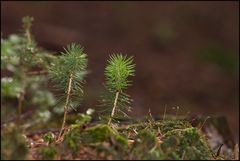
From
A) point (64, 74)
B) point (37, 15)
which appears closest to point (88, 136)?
point (64, 74)

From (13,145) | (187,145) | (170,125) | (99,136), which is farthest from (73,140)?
(170,125)

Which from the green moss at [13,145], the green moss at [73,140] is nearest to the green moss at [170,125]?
the green moss at [73,140]

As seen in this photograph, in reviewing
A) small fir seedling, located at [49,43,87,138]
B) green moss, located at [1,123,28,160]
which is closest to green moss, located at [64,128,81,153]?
green moss, located at [1,123,28,160]

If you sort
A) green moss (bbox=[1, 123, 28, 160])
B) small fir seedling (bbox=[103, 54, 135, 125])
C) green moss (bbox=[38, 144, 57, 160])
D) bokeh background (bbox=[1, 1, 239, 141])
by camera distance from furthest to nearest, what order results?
bokeh background (bbox=[1, 1, 239, 141]) → small fir seedling (bbox=[103, 54, 135, 125]) → green moss (bbox=[38, 144, 57, 160]) → green moss (bbox=[1, 123, 28, 160])

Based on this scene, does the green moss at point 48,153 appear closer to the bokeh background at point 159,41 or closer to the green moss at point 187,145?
the green moss at point 187,145

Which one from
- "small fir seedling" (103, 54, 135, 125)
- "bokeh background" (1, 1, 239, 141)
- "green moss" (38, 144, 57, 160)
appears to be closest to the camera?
"green moss" (38, 144, 57, 160)

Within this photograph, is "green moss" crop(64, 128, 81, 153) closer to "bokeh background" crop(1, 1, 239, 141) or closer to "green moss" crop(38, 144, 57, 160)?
"green moss" crop(38, 144, 57, 160)

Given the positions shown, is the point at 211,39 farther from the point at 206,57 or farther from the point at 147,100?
the point at 147,100

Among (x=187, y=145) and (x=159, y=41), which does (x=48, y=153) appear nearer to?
(x=187, y=145)
